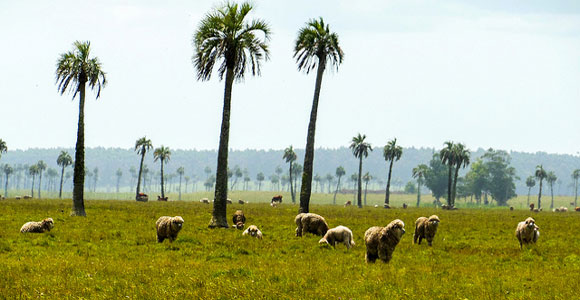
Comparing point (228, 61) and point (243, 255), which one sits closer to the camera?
point (243, 255)

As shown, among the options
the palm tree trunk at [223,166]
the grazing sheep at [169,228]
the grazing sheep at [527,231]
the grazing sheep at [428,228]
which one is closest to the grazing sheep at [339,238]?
the grazing sheep at [428,228]

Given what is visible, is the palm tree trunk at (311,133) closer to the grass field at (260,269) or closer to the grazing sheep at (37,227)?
the grass field at (260,269)

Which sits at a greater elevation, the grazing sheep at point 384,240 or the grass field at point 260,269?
the grazing sheep at point 384,240

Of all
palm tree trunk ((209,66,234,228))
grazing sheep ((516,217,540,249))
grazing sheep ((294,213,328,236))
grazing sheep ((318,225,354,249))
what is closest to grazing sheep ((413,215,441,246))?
grazing sheep ((516,217,540,249))

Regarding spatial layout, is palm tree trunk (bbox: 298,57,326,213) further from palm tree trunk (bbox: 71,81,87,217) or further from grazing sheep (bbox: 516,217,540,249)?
grazing sheep (bbox: 516,217,540,249)

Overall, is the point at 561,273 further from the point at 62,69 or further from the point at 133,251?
the point at 62,69

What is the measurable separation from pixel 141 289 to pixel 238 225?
728 inches

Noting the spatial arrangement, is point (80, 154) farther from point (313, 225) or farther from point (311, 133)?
point (313, 225)

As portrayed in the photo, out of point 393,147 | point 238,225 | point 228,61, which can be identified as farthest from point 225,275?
point 393,147

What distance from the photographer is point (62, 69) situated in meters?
40.2

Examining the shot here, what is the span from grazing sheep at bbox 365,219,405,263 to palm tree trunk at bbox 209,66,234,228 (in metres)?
14.6

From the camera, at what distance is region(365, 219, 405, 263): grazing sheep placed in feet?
54.6

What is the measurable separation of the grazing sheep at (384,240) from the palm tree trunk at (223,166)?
14.6 m

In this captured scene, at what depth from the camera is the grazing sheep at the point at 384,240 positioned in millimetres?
16656
